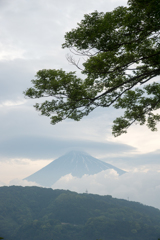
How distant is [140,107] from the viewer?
9359 millimetres

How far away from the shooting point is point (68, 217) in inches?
3691

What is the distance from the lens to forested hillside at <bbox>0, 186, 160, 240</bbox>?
247ft

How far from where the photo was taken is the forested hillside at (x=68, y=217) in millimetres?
75438

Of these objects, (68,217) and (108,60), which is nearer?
(108,60)

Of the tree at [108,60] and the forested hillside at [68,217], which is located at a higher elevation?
the tree at [108,60]

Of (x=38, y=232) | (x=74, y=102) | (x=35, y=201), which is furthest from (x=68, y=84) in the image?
(x=35, y=201)

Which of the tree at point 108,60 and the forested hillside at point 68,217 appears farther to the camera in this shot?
the forested hillside at point 68,217

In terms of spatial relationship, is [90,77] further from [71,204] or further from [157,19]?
[71,204]

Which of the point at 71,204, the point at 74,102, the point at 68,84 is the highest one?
the point at 68,84

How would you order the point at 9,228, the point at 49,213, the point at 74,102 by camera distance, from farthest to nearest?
the point at 49,213
the point at 9,228
the point at 74,102

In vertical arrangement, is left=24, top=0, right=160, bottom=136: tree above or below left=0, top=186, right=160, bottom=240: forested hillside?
above

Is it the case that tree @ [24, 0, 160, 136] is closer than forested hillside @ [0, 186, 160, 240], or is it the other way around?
tree @ [24, 0, 160, 136]

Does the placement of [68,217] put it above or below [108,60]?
below

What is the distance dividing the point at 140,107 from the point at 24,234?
3147 inches
